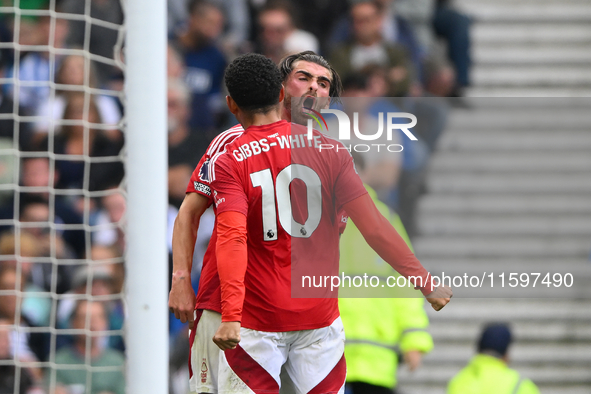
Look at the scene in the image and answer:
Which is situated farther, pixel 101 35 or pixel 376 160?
pixel 101 35

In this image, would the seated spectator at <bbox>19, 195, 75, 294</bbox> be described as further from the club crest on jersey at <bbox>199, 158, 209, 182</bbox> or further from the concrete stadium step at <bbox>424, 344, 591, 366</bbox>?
the concrete stadium step at <bbox>424, 344, 591, 366</bbox>

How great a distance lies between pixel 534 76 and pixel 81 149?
4.18 metres

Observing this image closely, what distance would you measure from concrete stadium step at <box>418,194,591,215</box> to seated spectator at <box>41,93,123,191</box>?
2.09 metres

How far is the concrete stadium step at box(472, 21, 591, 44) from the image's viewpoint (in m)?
7.26

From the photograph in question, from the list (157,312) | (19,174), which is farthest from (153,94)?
(19,174)

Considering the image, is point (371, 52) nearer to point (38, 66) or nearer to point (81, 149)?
point (81, 149)

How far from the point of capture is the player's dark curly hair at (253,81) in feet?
9.36

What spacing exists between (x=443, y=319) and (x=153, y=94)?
12.0 feet

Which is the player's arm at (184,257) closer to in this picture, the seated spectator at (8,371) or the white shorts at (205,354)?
the white shorts at (205,354)

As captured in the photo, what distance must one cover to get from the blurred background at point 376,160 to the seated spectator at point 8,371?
15 mm

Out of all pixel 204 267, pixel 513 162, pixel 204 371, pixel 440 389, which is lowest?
pixel 440 389

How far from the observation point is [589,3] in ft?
24.3

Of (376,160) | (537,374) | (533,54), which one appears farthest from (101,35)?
(537,374)

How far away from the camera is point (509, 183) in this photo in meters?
4.70
